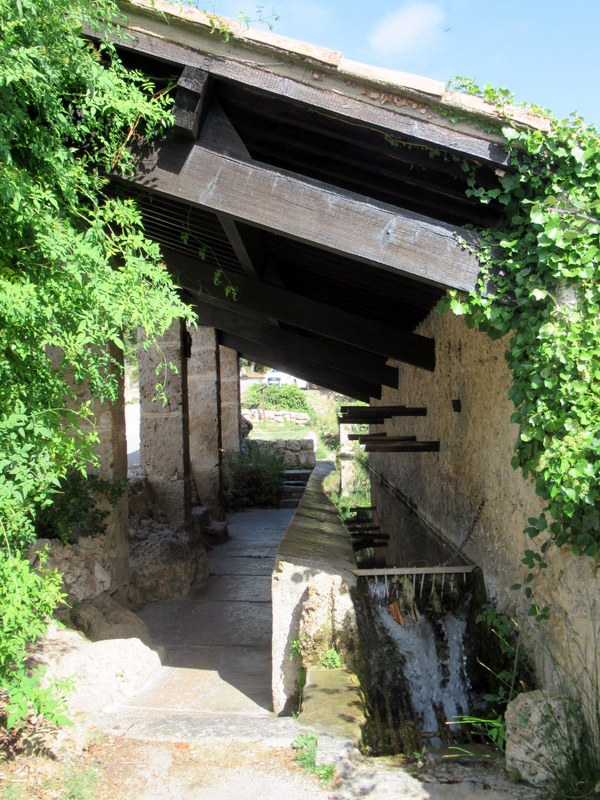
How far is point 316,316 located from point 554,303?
9.10ft

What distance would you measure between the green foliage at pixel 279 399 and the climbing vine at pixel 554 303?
2395 centimetres

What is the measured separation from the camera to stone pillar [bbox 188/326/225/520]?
9.88 meters

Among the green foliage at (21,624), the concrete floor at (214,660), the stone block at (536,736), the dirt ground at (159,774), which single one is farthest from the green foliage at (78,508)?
the stone block at (536,736)

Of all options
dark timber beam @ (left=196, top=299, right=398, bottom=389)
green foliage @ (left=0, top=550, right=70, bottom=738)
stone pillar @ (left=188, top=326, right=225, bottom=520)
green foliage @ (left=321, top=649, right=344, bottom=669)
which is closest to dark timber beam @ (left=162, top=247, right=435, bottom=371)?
dark timber beam @ (left=196, top=299, right=398, bottom=389)

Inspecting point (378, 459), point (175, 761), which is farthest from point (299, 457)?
point (175, 761)

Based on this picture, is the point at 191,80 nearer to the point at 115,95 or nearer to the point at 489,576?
the point at 115,95

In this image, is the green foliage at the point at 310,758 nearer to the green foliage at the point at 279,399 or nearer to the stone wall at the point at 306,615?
the stone wall at the point at 306,615

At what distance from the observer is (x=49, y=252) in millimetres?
2719

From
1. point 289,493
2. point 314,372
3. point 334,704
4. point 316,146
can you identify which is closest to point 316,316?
point 316,146

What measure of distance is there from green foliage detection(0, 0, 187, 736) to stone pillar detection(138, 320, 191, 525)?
14.6 feet

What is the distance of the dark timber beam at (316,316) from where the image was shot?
5.24 meters

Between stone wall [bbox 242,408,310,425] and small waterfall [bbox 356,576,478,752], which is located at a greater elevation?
stone wall [bbox 242,408,310,425]

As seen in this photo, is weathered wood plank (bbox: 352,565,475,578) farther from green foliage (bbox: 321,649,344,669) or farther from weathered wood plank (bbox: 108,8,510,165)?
weathered wood plank (bbox: 108,8,510,165)

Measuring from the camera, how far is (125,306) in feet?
9.55
